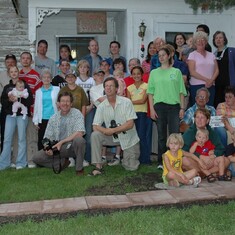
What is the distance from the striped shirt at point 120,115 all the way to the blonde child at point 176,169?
1.10 metres

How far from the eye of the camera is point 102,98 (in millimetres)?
7176

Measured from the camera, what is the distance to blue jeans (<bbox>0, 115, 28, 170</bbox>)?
23.3 ft

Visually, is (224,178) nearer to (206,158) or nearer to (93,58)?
(206,158)

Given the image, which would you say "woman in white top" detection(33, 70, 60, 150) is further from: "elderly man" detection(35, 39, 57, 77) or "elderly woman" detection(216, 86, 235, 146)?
"elderly woman" detection(216, 86, 235, 146)

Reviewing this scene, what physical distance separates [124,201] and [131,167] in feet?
6.31

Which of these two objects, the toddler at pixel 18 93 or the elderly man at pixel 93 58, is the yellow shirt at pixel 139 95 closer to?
the elderly man at pixel 93 58

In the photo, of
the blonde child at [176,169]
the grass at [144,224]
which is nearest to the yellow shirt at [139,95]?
the blonde child at [176,169]

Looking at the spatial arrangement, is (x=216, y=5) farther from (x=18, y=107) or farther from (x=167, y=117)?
(x=18, y=107)

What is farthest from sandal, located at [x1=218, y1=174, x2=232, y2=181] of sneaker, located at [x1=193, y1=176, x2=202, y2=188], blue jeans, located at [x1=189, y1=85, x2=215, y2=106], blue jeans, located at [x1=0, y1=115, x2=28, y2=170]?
blue jeans, located at [x1=0, y1=115, x2=28, y2=170]

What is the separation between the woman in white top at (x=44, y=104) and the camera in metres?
7.14

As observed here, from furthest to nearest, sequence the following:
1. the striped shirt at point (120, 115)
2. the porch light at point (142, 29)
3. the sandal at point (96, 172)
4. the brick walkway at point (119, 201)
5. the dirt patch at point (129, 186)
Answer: the porch light at point (142, 29) → the striped shirt at point (120, 115) → the sandal at point (96, 172) → the dirt patch at point (129, 186) → the brick walkway at point (119, 201)

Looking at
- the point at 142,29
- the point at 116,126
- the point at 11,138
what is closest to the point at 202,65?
the point at 116,126

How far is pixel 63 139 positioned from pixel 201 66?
2536 millimetres

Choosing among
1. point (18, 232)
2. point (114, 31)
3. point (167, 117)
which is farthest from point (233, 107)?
point (114, 31)
